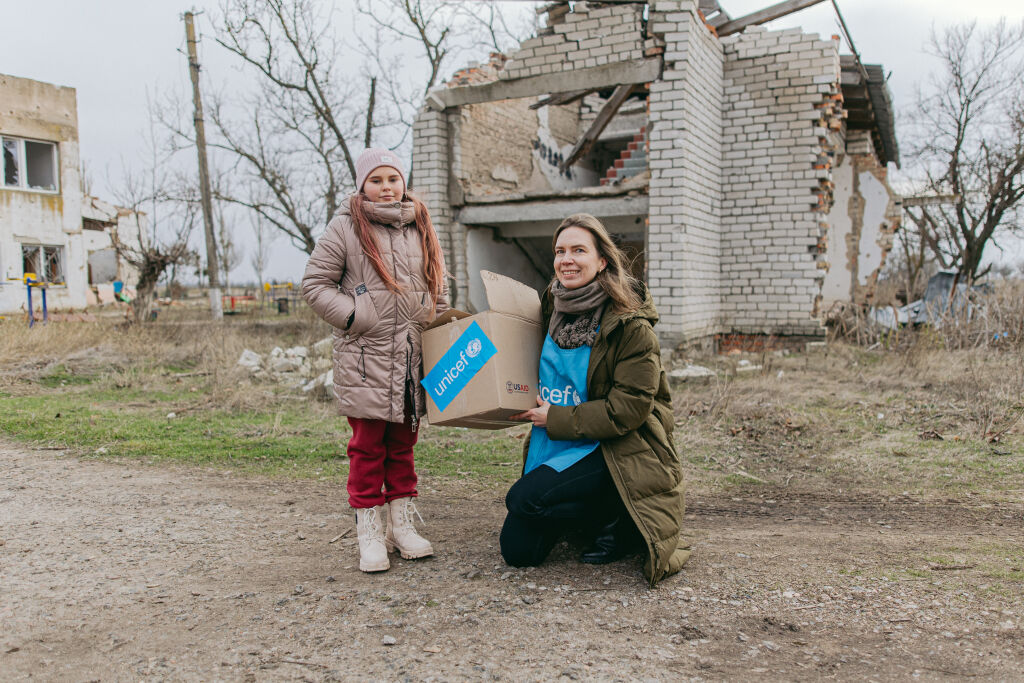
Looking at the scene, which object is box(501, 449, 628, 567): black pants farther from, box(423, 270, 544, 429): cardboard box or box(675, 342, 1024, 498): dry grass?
box(675, 342, 1024, 498): dry grass

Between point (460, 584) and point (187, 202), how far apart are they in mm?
18194

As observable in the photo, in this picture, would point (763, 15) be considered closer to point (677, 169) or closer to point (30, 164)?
point (677, 169)

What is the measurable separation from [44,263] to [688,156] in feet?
52.8

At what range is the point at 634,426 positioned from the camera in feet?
8.50

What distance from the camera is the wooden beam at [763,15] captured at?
9.10 metres

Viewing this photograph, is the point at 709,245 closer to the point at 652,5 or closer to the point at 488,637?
the point at 652,5

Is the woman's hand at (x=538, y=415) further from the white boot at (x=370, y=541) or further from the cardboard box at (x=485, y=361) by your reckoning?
the white boot at (x=370, y=541)

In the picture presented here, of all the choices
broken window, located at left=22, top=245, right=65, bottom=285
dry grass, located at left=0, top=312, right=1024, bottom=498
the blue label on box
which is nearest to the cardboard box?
the blue label on box

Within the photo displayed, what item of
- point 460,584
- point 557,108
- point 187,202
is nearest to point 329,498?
point 460,584

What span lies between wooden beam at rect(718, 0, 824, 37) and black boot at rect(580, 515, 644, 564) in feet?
27.3

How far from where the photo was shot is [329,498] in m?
3.91

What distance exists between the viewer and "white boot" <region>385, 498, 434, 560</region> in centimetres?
298

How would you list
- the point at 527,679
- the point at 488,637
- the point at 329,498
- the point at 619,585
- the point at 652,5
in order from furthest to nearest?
1. the point at 652,5
2. the point at 329,498
3. the point at 619,585
4. the point at 488,637
5. the point at 527,679

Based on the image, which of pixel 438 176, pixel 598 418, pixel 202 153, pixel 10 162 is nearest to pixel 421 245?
pixel 598 418
